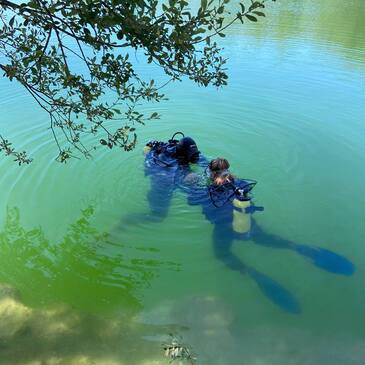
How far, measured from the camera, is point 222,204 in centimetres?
698

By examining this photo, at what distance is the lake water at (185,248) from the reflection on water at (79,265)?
22 mm

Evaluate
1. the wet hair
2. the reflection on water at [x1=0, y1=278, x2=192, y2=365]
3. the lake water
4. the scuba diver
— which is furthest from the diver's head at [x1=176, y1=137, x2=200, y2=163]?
the reflection on water at [x1=0, y1=278, x2=192, y2=365]

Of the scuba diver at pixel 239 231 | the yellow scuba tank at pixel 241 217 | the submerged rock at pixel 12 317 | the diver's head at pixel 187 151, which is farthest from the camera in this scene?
the diver's head at pixel 187 151

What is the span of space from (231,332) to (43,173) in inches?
214

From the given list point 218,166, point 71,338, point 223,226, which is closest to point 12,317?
point 71,338

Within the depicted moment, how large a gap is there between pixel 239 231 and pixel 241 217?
0.31 metres

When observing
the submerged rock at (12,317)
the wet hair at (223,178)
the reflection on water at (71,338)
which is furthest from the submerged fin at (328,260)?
the submerged rock at (12,317)

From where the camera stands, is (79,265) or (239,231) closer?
(79,265)

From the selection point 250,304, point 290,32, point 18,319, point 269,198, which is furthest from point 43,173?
point 290,32

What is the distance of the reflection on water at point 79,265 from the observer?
601cm

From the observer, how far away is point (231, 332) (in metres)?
5.31

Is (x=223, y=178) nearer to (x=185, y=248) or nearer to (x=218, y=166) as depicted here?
(x=218, y=166)

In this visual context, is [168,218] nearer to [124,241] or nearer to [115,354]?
[124,241]

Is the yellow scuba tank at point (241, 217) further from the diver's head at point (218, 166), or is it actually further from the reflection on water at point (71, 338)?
the reflection on water at point (71, 338)
